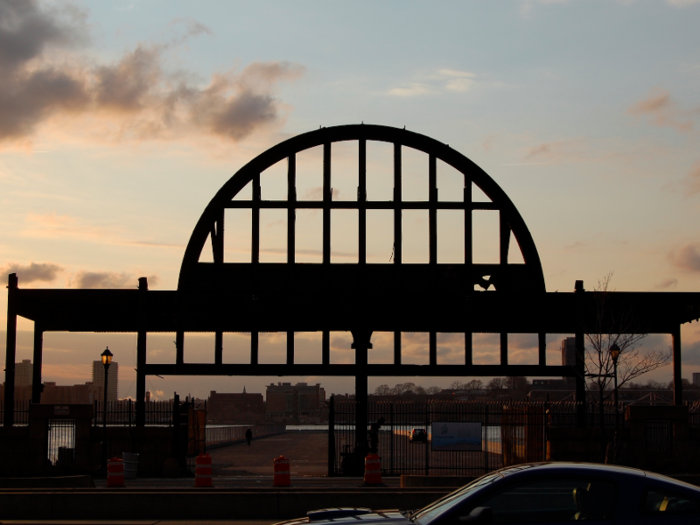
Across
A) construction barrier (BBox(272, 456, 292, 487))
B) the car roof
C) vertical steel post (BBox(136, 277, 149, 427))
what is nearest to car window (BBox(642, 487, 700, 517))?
the car roof

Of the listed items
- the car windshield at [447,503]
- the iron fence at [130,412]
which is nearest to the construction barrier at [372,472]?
the iron fence at [130,412]

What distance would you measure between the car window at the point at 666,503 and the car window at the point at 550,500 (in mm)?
316

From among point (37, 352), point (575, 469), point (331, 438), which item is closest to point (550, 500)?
point (575, 469)

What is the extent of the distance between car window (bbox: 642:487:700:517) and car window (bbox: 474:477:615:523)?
0.32 m

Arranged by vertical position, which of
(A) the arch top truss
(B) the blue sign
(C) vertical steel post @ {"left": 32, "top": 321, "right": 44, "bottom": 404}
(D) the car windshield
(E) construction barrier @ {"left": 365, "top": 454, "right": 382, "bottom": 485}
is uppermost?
(A) the arch top truss

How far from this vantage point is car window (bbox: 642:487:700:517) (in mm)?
7070

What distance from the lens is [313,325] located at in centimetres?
3275

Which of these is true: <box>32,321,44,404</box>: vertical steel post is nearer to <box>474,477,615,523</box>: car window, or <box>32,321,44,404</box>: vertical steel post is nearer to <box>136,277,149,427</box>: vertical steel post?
<box>136,277,149,427</box>: vertical steel post

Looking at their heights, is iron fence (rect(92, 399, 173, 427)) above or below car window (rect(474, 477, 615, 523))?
below

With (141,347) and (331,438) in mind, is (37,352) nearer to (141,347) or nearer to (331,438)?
(141,347)

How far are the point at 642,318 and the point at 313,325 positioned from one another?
1281 cm

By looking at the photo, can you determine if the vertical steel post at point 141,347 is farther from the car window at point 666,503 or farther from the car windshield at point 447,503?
the car window at point 666,503

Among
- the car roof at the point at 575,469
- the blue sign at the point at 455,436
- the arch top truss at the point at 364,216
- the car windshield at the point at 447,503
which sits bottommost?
the blue sign at the point at 455,436

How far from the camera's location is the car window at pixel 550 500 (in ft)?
23.5
